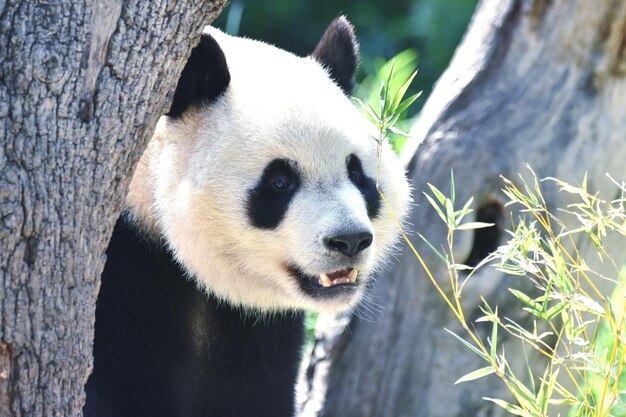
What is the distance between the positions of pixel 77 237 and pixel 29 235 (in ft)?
0.33

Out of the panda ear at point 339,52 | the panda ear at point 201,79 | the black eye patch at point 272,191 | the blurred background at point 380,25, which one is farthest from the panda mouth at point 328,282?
the blurred background at point 380,25

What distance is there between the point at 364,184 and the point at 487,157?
74 cm

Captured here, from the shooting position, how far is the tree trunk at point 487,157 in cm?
315

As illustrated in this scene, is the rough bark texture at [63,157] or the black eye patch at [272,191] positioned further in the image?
the black eye patch at [272,191]

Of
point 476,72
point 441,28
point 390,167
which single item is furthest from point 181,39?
point 441,28

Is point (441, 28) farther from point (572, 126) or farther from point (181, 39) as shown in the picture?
point (181, 39)

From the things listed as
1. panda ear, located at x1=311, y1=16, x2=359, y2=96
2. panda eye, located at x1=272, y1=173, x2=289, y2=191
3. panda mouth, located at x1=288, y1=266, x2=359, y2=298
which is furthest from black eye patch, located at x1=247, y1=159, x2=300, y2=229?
panda ear, located at x1=311, y1=16, x2=359, y2=96

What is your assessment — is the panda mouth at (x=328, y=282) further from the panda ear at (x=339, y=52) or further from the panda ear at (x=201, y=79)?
the panda ear at (x=339, y=52)

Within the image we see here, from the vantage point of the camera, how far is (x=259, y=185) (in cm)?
244

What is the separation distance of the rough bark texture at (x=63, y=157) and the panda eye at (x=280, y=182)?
0.60 m

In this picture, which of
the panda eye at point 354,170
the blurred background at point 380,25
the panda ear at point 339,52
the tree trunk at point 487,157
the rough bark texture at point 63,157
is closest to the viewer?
the rough bark texture at point 63,157

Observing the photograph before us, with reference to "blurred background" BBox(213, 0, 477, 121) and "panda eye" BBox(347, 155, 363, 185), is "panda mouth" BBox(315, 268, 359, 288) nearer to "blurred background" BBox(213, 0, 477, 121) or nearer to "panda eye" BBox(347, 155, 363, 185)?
"panda eye" BBox(347, 155, 363, 185)

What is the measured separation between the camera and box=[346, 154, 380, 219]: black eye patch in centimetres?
253

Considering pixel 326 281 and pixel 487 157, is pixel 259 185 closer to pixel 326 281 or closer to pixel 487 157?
pixel 326 281
